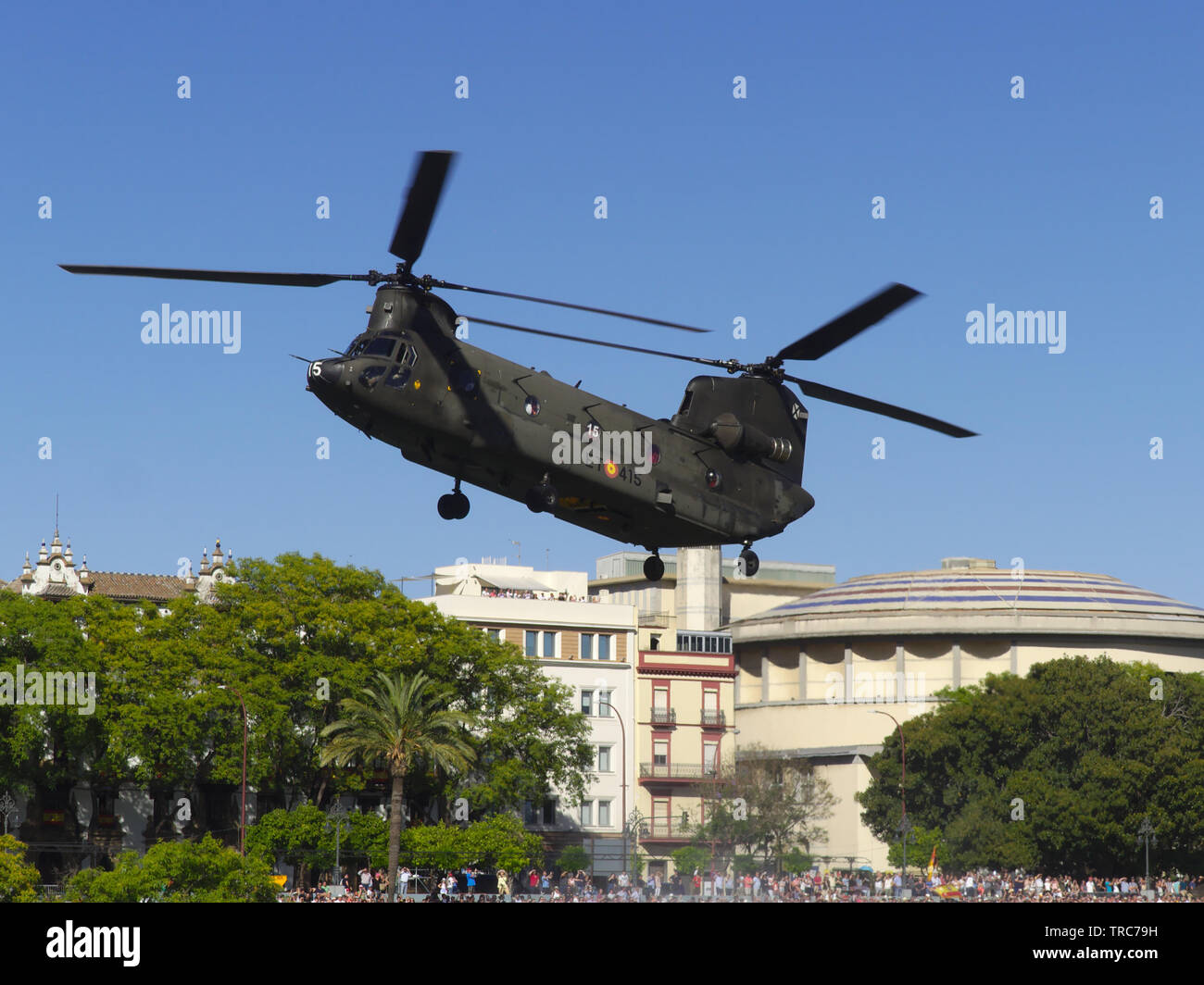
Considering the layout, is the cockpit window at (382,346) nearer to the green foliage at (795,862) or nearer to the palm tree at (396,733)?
the palm tree at (396,733)

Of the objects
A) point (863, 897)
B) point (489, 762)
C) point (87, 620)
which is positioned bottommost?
point (863, 897)

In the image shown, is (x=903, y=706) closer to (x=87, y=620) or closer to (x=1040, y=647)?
(x=1040, y=647)

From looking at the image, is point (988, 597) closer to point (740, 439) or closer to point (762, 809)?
point (762, 809)

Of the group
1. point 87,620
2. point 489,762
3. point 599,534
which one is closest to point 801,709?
point 489,762

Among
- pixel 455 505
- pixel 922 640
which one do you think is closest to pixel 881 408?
pixel 455 505

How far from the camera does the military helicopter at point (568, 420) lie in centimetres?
3766

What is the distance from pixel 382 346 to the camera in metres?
38.2

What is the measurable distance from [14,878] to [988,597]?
114 metres

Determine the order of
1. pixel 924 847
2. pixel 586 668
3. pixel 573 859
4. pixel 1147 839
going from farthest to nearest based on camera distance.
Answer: pixel 586 668 < pixel 924 847 < pixel 573 859 < pixel 1147 839

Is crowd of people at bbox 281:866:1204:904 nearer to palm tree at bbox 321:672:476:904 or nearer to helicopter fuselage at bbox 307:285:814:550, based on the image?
palm tree at bbox 321:672:476:904

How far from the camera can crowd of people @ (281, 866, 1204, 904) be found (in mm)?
87688
